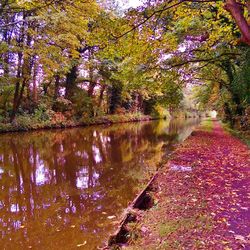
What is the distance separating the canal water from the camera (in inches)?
194

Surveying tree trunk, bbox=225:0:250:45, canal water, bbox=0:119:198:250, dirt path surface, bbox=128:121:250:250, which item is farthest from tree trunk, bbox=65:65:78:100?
tree trunk, bbox=225:0:250:45

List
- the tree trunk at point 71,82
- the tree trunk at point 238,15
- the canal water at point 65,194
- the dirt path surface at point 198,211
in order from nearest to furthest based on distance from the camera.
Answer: the dirt path surface at point 198,211, the canal water at point 65,194, the tree trunk at point 238,15, the tree trunk at point 71,82

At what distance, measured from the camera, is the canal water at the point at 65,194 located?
4922 millimetres

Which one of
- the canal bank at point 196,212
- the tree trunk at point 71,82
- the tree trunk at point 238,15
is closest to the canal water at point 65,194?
the canal bank at point 196,212

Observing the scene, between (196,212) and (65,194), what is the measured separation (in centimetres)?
371

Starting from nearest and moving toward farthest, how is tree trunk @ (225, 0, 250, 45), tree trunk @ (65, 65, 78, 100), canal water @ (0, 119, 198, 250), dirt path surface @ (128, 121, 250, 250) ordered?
dirt path surface @ (128, 121, 250, 250)
canal water @ (0, 119, 198, 250)
tree trunk @ (225, 0, 250, 45)
tree trunk @ (65, 65, 78, 100)

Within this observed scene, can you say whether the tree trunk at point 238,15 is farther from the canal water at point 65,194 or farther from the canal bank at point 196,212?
the canal water at point 65,194

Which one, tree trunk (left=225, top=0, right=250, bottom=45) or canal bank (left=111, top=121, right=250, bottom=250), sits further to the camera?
tree trunk (left=225, top=0, right=250, bottom=45)

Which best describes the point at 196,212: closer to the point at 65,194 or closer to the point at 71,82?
the point at 65,194

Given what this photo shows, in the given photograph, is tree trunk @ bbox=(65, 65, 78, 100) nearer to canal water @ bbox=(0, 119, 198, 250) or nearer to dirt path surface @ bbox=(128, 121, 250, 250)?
canal water @ bbox=(0, 119, 198, 250)

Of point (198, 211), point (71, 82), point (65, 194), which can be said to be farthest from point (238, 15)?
point (71, 82)

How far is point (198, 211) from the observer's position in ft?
15.3

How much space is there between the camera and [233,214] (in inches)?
180

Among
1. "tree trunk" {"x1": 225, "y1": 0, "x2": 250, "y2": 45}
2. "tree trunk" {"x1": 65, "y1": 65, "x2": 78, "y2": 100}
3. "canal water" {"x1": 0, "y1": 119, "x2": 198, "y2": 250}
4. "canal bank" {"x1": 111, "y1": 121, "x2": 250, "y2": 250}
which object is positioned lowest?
"canal water" {"x1": 0, "y1": 119, "x2": 198, "y2": 250}
